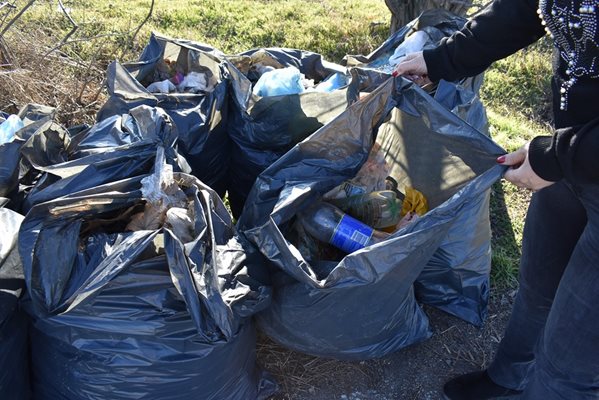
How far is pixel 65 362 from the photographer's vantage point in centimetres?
159

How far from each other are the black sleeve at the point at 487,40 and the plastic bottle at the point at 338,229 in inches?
20.8

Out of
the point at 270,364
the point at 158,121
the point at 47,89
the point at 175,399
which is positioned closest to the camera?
the point at 175,399

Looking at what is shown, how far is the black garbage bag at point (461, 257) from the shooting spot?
2.07m

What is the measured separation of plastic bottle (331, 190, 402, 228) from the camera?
1.89m

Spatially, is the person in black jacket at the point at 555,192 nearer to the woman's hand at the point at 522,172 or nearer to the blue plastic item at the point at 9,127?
the woman's hand at the point at 522,172

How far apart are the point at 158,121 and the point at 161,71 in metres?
0.66

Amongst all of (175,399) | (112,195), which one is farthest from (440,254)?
(112,195)

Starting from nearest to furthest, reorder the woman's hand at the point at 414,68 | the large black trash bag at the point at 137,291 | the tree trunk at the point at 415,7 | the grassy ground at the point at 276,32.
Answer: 1. the large black trash bag at the point at 137,291
2. the woman's hand at the point at 414,68
3. the tree trunk at the point at 415,7
4. the grassy ground at the point at 276,32

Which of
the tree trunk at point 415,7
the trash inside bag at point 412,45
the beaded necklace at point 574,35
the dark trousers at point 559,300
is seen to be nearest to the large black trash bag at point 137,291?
the dark trousers at point 559,300

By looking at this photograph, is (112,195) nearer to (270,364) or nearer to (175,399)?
(175,399)

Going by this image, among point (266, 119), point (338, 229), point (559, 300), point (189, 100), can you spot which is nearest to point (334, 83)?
point (266, 119)

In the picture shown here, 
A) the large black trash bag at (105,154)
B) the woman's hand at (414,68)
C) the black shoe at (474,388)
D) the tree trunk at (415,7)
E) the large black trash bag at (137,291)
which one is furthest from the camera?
the tree trunk at (415,7)

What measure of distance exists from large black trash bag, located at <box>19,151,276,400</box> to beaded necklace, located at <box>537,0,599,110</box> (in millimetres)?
948

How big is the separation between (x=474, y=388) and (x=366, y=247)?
0.80 meters
